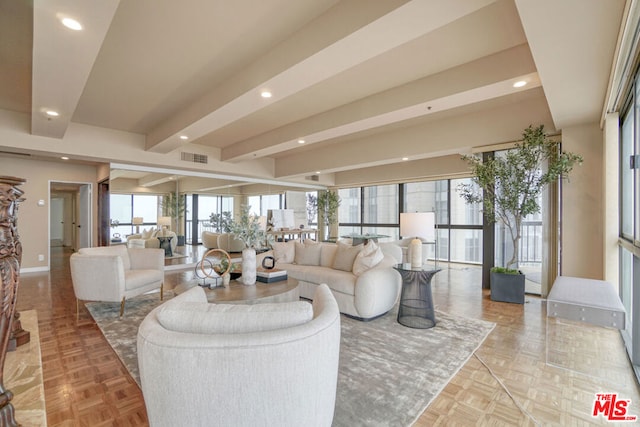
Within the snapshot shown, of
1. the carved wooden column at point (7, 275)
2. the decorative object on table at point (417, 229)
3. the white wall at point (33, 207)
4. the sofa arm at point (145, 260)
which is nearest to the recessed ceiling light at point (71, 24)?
the carved wooden column at point (7, 275)

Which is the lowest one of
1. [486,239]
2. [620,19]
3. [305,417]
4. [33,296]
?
[33,296]

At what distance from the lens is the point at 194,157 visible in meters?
6.58

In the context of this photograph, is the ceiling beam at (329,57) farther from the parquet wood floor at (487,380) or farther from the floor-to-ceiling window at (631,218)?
the parquet wood floor at (487,380)

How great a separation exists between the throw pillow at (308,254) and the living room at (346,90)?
1.92 metres

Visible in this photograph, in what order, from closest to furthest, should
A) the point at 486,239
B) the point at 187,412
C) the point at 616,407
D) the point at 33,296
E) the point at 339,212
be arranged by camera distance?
the point at 187,412 → the point at 616,407 → the point at 33,296 → the point at 486,239 → the point at 339,212

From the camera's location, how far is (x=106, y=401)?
192cm

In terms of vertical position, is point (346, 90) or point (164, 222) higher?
point (346, 90)

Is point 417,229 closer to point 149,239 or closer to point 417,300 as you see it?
point 417,300

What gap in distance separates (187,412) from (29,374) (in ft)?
7.06

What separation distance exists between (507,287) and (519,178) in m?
1.54

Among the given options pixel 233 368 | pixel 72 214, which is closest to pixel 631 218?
pixel 233 368

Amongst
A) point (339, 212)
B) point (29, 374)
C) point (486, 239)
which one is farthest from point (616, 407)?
point (339, 212)

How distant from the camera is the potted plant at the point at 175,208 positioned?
6898 mm

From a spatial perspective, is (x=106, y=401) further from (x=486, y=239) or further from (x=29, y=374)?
(x=486, y=239)
